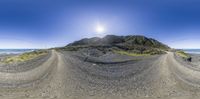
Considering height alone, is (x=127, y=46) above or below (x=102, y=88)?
above

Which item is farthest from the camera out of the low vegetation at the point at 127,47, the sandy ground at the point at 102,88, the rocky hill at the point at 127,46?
the rocky hill at the point at 127,46

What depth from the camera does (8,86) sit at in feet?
69.1

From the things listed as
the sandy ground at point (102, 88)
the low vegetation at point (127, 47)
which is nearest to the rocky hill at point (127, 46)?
the low vegetation at point (127, 47)

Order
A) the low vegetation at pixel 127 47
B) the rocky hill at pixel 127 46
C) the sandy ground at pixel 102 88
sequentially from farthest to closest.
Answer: the rocky hill at pixel 127 46, the low vegetation at pixel 127 47, the sandy ground at pixel 102 88

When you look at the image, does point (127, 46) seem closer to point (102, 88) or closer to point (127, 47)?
point (127, 47)

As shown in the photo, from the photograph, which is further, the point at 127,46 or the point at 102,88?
the point at 127,46

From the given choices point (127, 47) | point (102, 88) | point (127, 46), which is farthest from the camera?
point (127, 46)

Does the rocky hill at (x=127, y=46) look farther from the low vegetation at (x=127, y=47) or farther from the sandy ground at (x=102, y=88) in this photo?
the sandy ground at (x=102, y=88)

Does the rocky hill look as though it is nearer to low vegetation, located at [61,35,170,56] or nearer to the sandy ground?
low vegetation, located at [61,35,170,56]

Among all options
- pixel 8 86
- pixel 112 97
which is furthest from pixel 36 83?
pixel 112 97

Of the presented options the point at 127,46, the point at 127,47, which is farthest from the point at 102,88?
the point at 127,46

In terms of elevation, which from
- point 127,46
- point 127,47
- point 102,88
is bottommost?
point 102,88

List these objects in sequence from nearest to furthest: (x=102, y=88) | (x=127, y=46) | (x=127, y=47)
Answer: (x=102, y=88)
(x=127, y=47)
(x=127, y=46)

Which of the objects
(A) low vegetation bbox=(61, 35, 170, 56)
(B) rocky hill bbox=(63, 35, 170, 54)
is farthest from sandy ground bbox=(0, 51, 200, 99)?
(B) rocky hill bbox=(63, 35, 170, 54)
